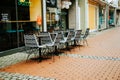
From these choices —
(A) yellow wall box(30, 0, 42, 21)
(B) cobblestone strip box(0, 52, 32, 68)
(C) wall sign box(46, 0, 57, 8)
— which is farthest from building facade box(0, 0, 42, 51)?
(C) wall sign box(46, 0, 57, 8)

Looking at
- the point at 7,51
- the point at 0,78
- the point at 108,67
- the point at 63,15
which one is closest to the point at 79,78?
the point at 108,67

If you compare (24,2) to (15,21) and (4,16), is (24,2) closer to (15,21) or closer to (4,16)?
(15,21)

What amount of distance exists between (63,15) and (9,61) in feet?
37.8

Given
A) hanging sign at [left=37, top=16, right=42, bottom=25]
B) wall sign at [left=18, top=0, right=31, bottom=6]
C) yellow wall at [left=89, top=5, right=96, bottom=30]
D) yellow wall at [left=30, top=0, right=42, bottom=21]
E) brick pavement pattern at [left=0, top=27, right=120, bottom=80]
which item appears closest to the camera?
brick pavement pattern at [left=0, top=27, right=120, bottom=80]

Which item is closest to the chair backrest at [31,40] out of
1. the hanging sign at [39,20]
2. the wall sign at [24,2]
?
the wall sign at [24,2]

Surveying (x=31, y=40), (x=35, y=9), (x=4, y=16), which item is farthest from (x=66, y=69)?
(x=35, y=9)

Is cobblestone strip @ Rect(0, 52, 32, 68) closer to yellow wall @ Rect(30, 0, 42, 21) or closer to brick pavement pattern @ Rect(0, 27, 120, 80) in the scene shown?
brick pavement pattern @ Rect(0, 27, 120, 80)

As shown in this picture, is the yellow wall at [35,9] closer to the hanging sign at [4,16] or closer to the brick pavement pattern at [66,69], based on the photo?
the hanging sign at [4,16]

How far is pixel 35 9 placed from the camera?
13492mm

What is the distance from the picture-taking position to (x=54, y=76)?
684 centimetres

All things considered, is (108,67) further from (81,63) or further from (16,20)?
(16,20)

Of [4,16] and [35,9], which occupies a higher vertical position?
[35,9]

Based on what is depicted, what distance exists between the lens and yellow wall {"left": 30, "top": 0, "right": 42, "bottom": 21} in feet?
43.0

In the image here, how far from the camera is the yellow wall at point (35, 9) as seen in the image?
13.1m
